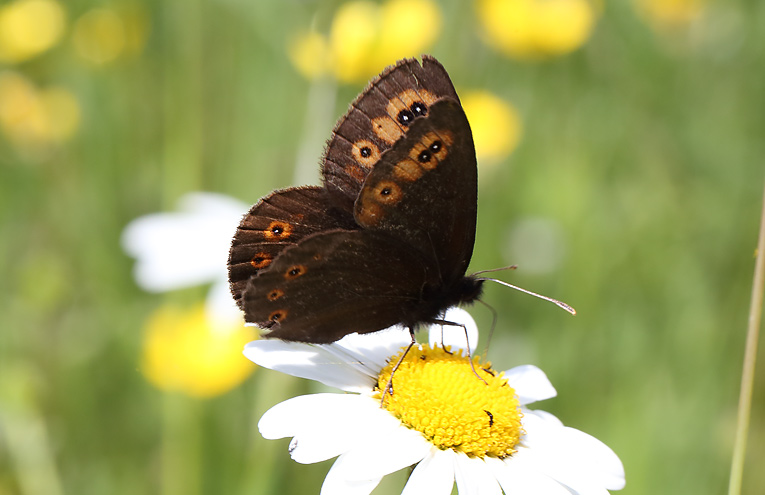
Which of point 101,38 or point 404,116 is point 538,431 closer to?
point 404,116

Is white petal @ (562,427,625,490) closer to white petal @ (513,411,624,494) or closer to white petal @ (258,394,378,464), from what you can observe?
white petal @ (513,411,624,494)

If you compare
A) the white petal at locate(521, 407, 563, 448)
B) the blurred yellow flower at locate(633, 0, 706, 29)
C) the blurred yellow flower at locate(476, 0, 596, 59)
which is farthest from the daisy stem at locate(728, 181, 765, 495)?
the blurred yellow flower at locate(633, 0, 706, 29)

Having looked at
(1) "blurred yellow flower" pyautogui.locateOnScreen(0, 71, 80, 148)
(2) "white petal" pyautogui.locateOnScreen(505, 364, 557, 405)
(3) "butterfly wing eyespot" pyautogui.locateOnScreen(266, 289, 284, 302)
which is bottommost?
(3) "butterfly wing eyespot" pyautogui.locateOnScreen(266, 289, 284, 302)

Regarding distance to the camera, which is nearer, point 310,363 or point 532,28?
point 310,363

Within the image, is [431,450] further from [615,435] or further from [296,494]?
[615,435]

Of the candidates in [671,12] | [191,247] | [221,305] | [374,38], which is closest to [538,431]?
[221,305]

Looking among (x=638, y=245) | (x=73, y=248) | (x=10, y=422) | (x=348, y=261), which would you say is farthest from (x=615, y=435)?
(x=73, y=248)
